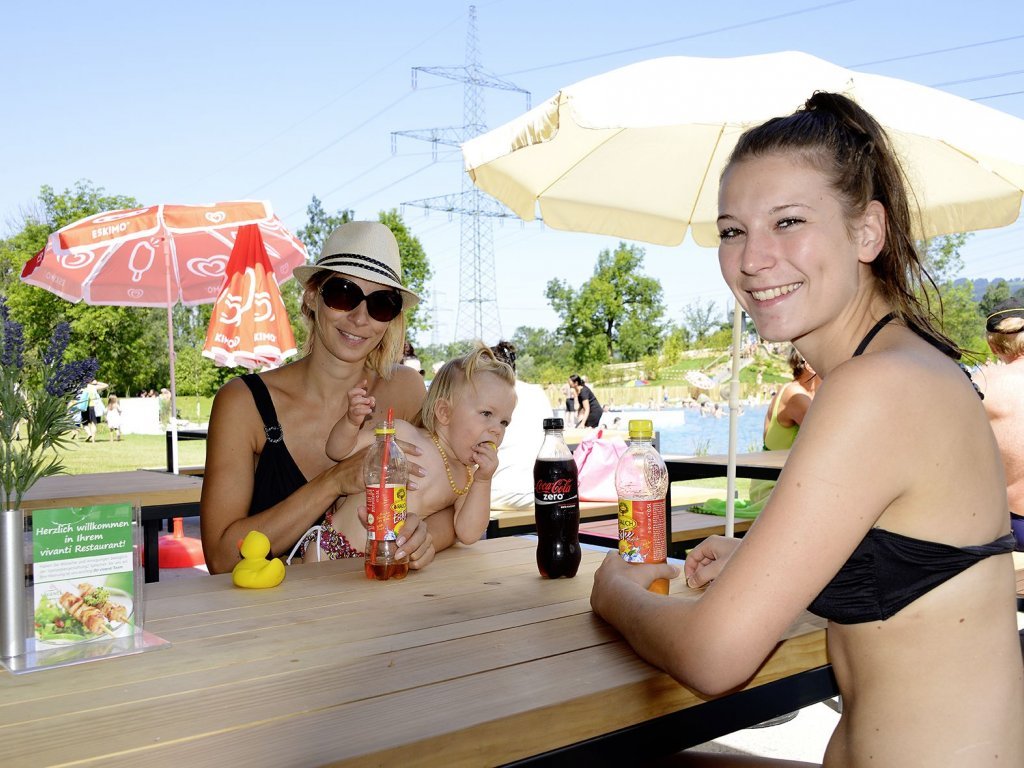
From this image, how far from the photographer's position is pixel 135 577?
5.11ft

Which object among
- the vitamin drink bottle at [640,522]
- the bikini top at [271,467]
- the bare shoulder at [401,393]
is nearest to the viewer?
the vitamin drink bottle at [640,522]

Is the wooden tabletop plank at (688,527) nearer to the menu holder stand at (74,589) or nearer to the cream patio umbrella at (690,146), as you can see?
the cream patio umbrella at (690,146)

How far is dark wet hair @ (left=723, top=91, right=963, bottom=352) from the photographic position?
150 cm

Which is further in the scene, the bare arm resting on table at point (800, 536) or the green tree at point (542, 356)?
the green tree at point (542, 356)

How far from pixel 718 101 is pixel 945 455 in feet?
8.66

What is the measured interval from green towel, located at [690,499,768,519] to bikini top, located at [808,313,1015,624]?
4.10 metres

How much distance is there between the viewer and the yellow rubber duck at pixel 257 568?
192 cm

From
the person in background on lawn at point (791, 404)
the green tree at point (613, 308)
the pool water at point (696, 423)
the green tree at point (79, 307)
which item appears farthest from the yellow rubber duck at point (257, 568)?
the green tree at point (613, 308)

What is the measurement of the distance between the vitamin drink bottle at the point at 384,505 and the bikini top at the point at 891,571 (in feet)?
3.30

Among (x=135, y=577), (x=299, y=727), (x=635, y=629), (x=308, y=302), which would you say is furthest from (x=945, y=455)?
(x=308, y=302)

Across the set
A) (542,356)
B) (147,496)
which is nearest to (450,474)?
(147,496)

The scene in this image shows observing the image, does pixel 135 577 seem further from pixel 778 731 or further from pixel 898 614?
pixel 778 731

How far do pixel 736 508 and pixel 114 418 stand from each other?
1104 inches

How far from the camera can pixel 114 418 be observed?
2912 centimetres
